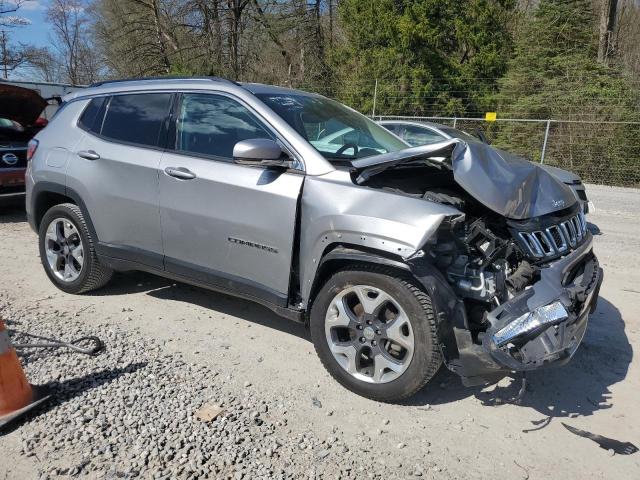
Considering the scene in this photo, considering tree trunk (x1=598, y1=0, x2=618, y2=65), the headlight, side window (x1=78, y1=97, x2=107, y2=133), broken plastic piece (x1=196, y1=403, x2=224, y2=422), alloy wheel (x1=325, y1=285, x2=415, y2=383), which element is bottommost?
broken plastic piece (x1=196, y1=403, x2=224, y2=422)

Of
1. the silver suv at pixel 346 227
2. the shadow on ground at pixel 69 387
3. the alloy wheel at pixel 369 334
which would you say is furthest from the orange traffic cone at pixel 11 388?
the alloy wheel at pixel 369 334

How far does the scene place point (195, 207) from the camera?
12.4 ft

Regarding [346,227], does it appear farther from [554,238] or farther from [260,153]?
[554,238]

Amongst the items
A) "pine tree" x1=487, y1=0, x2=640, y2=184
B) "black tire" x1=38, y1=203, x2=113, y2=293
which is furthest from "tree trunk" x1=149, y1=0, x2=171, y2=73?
"black tire" x1=38, y1=203, x2=113, y2=293

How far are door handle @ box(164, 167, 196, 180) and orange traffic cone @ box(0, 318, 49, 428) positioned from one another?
4.95 ft

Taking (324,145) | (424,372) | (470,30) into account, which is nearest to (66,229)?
(324,145)

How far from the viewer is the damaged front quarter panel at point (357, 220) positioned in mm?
2873

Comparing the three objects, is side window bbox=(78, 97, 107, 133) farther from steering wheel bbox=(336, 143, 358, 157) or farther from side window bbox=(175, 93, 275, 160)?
steering wheel bbox=(336, 143, 358, 157)

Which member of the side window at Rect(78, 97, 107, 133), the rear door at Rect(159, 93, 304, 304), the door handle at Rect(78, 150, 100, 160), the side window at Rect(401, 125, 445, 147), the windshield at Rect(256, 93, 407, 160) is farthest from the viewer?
the side window at Rect(401, 125, 445, 147)

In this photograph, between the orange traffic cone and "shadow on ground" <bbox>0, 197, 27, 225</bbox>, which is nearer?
the orange traffic cone

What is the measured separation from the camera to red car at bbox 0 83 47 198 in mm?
7445

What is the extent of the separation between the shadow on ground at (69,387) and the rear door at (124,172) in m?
0.96

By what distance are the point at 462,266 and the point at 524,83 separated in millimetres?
17835

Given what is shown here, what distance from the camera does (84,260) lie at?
4668 millimetres
